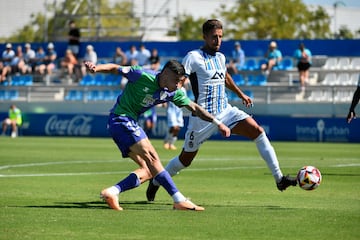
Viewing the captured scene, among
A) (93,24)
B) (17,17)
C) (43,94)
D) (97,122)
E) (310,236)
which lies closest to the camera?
(310,236)

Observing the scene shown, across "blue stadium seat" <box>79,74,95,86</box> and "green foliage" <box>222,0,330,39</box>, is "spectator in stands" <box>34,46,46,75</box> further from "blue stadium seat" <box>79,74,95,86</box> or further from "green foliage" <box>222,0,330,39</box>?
"green foliage" <box>222,0,330,39</box>

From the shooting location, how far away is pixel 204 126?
1428 centimetres

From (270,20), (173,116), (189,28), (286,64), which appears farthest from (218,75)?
(189,28)

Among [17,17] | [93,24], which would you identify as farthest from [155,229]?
[17,17]

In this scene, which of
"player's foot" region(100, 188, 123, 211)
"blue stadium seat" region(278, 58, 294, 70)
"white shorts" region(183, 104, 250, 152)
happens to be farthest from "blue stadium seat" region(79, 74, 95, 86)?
"player's foot" region(100, 188, 123, 211)

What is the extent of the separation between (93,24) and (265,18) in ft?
40.7

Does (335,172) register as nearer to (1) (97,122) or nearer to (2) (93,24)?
(1) (97,122)

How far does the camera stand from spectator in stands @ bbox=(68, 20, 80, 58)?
48.2 m

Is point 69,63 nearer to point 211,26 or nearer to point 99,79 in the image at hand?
point 99,79

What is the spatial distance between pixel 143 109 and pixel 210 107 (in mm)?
1572

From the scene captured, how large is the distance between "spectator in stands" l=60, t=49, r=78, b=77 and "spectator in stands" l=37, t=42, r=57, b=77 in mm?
641

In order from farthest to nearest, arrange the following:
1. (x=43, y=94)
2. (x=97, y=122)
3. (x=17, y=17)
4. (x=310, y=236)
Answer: (x=17, y=17)
(x=43, y=94)
(x=97, y=122)
(x=310, y=236)

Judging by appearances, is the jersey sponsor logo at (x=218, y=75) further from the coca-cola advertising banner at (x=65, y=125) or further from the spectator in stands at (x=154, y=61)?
the coca-cola advertising banner at (x=65, y=125)

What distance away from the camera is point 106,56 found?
4969cm
